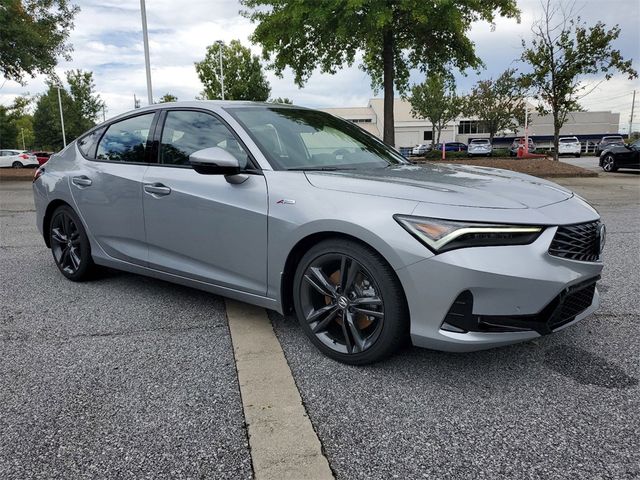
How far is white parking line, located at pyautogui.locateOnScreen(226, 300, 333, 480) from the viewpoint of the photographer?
6.48 ft

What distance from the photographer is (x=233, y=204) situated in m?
3.12

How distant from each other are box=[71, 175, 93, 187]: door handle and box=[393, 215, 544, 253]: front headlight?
9.81 ft

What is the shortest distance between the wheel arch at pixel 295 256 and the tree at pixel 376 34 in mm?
10929

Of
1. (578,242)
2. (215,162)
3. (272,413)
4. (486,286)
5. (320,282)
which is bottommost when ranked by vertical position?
(272,413)

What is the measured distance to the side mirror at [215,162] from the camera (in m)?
2.95

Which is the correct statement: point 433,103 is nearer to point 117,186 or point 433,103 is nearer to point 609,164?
point 609,164

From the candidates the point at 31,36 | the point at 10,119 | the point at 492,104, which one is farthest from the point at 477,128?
the point at 31,36

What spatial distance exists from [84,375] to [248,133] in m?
1.72

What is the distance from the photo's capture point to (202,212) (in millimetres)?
3277

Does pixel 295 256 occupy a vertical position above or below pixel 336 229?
below

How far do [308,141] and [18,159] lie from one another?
115 feet

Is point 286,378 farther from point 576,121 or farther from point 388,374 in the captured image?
point 576,121

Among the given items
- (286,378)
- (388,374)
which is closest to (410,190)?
(388,374)

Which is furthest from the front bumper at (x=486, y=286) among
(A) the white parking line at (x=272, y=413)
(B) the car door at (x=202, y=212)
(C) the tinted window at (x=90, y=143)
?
(C) the tinted window at (x=90, y=143)
